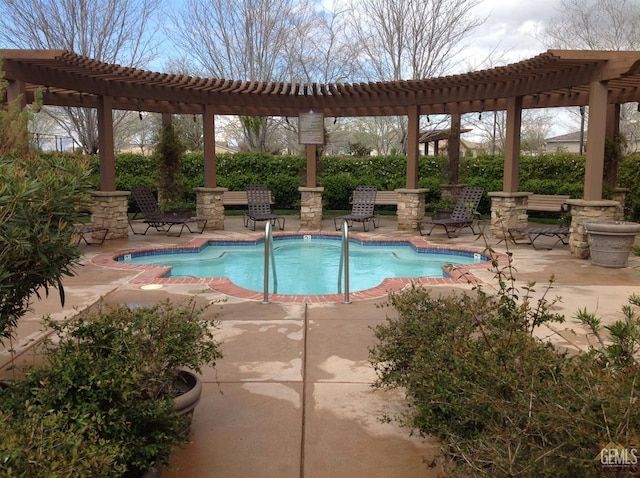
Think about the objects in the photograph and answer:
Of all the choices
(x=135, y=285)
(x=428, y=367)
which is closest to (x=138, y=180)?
(x=135, y=285)

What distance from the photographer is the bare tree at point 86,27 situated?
48.1 ft

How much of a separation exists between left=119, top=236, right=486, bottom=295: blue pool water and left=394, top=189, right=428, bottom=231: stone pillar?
6.04 ft

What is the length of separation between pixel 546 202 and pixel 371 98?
5.21 m

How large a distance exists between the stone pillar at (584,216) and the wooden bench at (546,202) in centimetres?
408

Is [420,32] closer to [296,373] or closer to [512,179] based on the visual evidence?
[512,179]

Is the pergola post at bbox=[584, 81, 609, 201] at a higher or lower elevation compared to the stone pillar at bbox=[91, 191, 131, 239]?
higher

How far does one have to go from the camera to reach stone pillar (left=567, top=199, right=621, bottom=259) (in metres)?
8.75

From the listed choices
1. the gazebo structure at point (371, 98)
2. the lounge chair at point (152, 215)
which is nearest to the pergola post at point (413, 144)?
the gazebo structure at point (371, 98)

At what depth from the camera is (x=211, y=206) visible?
42.2 ft

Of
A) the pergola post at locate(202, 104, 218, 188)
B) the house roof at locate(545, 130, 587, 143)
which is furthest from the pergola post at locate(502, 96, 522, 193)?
the house roof at locate(545, 130, 587, 143)

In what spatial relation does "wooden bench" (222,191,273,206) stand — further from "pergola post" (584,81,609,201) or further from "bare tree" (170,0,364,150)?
"pergola post" (584,81,609,201)

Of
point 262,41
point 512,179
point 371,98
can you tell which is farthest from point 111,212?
point 262,41

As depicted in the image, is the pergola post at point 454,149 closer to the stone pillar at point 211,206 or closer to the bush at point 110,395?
the stone pillar at point 211,206

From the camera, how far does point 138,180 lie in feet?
52.8
